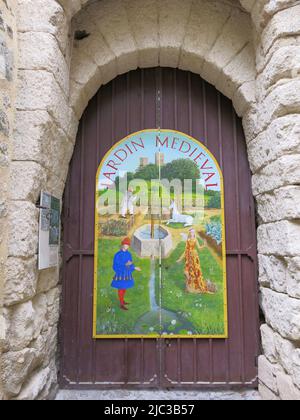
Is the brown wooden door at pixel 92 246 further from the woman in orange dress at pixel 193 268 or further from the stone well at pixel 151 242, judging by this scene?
the stone well at pixel 151 242

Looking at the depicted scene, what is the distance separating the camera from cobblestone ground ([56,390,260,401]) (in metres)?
2.42

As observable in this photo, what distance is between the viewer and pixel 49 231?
92.0 inches

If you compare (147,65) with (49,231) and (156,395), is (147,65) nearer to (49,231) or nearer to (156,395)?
(49,231)

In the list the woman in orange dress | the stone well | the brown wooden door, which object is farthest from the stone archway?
the stone well

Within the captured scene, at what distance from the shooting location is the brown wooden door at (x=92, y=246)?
2.56 m

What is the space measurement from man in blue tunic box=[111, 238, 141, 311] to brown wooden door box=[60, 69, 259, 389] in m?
A: 0.22

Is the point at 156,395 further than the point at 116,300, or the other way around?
the point at 116,300

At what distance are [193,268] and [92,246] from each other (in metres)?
0.89

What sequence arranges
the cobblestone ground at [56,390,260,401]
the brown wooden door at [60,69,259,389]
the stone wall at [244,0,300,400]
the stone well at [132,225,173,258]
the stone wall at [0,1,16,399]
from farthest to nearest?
the stone well at [132,225,173,258]
the brown wooden door at [60,69,259,389]
the cobblestone ground at [56,390,260,401]
the stone wall at [244,0,300,400]
the stone wall at [0,1,16,399]

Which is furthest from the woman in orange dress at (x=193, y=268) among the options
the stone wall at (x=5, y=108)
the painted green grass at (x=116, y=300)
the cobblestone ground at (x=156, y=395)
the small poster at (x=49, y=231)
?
the stone wall at (x=5, y=108)

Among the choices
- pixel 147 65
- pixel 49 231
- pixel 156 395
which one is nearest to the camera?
pixel 49 231

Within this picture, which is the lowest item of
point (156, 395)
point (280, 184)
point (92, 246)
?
point (156, 395)

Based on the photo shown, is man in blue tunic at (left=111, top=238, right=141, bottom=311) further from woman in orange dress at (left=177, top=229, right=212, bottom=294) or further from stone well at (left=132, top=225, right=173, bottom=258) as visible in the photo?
woman in orange dress at (left=177, top=229, right=212, bottom=294)

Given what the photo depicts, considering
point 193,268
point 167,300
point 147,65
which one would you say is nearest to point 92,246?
point 167,300
